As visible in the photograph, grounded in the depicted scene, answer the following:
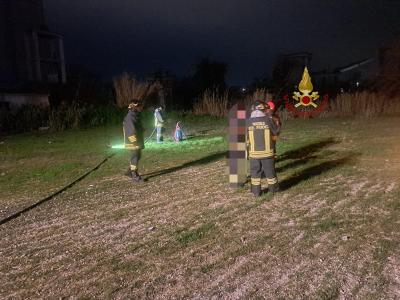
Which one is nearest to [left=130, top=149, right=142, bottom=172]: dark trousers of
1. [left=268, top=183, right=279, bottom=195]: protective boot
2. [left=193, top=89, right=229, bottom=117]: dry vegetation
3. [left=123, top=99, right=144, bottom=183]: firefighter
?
[left=123, top=99, right=144, bottom=183]: firefighter

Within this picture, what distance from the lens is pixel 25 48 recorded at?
124ft

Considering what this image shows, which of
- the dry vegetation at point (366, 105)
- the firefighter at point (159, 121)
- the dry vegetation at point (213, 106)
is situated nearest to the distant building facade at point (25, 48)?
the dry vegetation at point (213, 106)

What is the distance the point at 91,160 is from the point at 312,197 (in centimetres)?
727

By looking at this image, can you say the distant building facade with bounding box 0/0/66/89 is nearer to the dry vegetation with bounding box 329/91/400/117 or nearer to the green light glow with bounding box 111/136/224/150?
the green light glow with bounding box 111/136/224/150

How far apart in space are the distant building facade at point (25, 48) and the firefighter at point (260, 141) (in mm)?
34033

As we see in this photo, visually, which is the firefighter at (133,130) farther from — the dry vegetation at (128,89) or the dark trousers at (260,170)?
the dry vegetation at (128,89)

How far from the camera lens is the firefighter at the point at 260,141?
6.63 metres

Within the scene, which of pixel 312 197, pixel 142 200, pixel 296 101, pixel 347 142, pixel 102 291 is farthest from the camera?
pixel 296 101

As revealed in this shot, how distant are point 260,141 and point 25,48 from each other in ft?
122

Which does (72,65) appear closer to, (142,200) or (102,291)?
(142,200)

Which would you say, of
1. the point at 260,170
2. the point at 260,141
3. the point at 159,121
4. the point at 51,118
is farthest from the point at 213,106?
the point at 260,141

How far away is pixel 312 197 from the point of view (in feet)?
22.5

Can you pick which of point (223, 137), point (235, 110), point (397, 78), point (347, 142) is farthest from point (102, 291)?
point (397, 78)

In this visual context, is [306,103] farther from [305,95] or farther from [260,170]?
[260,170]
